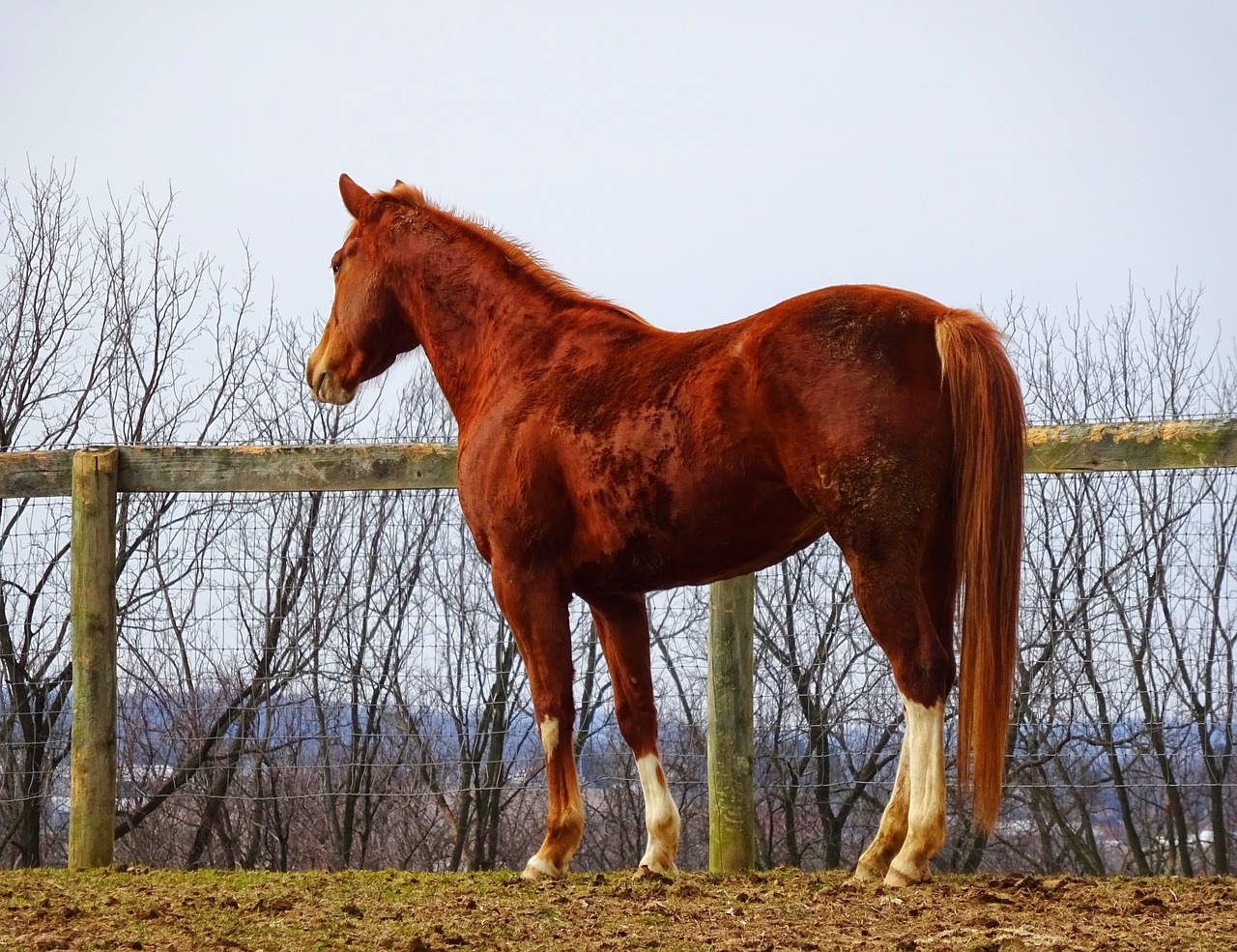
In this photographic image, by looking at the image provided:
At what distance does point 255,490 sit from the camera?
5.08 m

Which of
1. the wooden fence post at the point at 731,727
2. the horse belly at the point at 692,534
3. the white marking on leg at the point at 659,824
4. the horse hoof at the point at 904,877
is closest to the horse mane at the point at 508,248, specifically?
the horse belly at the point at 692,534

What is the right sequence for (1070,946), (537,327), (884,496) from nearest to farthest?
(1070,946)
(884,496)
(537,327)

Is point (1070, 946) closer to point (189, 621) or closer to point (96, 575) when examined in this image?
point (96, 575)

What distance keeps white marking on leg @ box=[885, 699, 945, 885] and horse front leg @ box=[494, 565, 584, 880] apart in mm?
1180

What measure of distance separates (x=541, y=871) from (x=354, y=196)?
2.80 metres

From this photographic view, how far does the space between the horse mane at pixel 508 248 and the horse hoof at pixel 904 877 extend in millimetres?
2038

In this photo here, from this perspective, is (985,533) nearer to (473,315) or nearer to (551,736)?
(551,736)

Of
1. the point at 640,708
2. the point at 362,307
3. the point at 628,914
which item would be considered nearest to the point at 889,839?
the point at 628,914

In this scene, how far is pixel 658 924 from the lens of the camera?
2867mm

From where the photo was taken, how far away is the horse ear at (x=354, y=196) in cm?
473

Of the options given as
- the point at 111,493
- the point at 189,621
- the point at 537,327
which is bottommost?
the point at 189,621

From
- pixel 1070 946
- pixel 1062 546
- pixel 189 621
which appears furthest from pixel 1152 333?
pixel 189 621

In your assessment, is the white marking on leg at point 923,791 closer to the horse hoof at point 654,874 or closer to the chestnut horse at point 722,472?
the chestnut horse at point 722,472

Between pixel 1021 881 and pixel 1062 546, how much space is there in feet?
8.37
